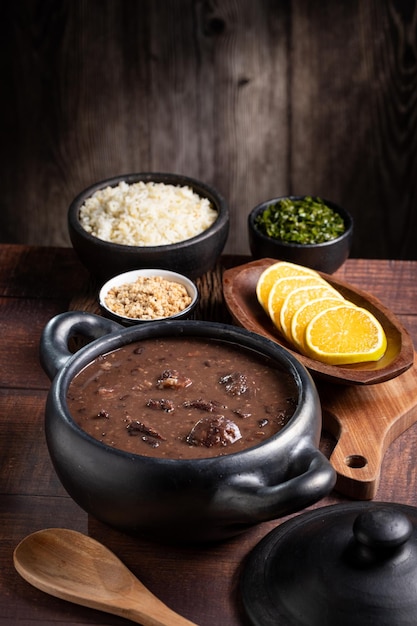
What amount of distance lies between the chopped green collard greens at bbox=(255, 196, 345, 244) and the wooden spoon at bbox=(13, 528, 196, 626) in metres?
1.21

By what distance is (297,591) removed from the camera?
150 cm

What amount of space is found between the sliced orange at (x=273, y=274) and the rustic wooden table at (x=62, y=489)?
0.17 metres

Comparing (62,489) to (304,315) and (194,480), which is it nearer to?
(194,480)

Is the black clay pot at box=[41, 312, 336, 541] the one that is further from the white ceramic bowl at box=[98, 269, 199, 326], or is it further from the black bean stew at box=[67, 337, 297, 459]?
the white ceramic bowl at box=[98, 269, 199, 326]

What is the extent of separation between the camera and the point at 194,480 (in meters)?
1.49

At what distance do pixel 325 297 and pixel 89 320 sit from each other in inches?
25.8

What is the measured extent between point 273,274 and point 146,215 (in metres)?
0.44

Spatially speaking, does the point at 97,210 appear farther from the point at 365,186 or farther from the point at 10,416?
the point at 365,186

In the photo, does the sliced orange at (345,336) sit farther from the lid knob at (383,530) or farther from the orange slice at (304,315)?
the lid knob at (383,530)

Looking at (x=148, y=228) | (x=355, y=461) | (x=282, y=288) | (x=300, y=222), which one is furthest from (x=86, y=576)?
(x=300, y=222)

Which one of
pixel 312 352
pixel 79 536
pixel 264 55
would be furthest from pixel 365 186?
pixel 79 536

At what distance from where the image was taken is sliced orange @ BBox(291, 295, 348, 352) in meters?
2.16

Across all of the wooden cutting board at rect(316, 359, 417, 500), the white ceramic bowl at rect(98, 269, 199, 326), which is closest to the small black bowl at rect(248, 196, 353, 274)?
the white ceramic bowl at rect(98, 269, 199, 326)

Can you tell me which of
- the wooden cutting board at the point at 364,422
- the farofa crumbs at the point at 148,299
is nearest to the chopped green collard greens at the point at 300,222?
the farofa crumbs at the point at 148,299
